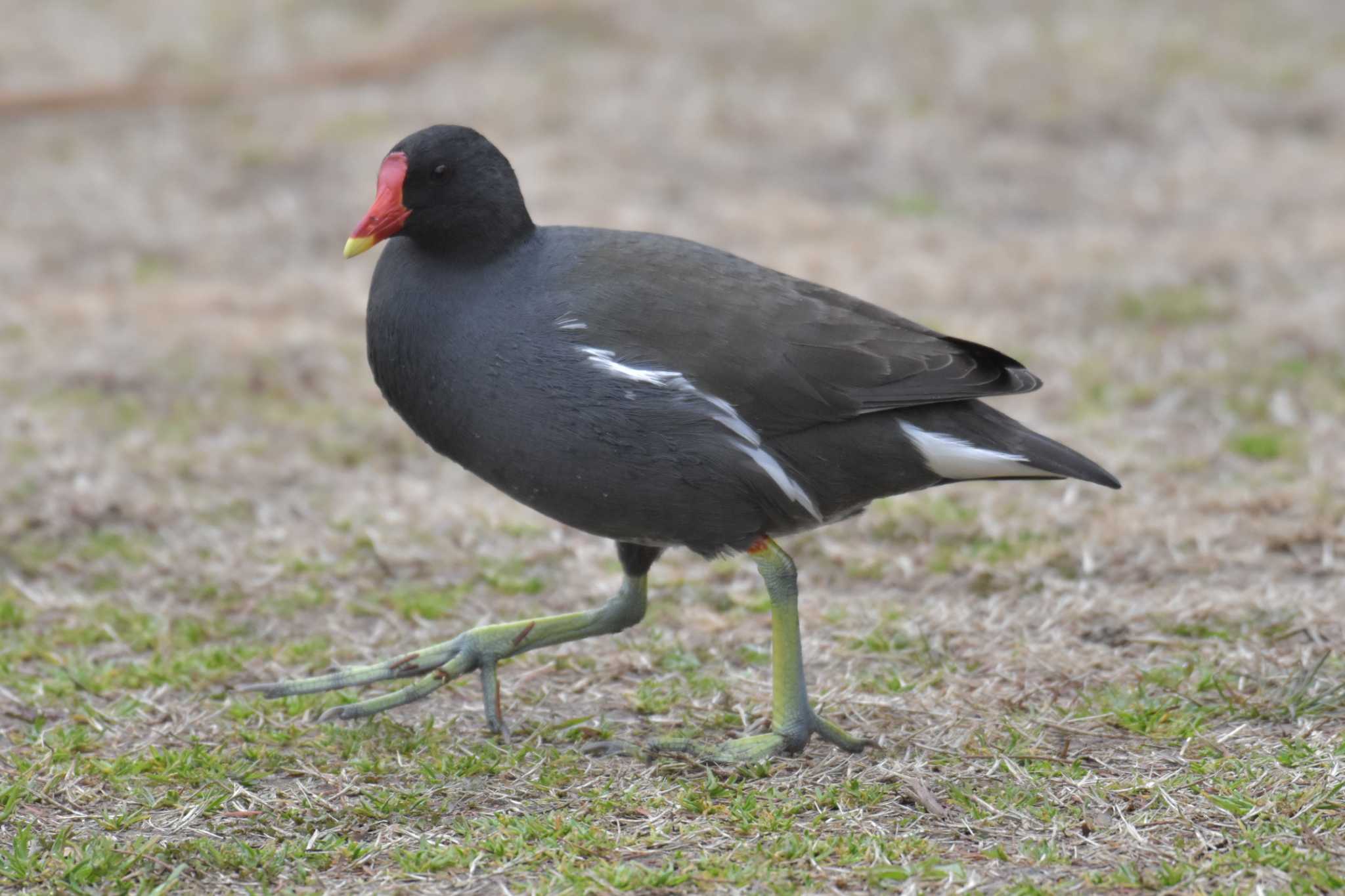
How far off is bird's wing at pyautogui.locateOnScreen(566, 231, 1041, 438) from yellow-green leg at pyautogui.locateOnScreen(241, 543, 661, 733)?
29.7 inches

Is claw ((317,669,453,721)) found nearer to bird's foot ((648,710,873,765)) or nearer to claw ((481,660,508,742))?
claw ((481,660,508,742))

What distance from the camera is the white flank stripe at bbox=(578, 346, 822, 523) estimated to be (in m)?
3.30

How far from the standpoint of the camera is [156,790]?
3.28 meters

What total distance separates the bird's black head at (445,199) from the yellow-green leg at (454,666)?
898 millimetres

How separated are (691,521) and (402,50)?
8.46 metres

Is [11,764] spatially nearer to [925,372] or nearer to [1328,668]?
[925,372]

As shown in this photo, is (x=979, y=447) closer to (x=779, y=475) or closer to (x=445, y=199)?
(x=779, y=475)

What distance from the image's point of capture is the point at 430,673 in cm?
370

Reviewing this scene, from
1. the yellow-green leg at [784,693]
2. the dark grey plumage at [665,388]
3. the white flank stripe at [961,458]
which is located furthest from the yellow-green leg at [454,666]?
the white flank stripe at [961,458]

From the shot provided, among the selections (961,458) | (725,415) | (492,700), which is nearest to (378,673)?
(492,700)

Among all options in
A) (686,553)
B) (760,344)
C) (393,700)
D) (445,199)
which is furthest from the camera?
(686,553)

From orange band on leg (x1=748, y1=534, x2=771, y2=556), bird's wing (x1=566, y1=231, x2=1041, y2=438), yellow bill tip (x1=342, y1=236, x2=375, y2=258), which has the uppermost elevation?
yellow bill tip (x1=342, y1=236, x2=375, y2=258)

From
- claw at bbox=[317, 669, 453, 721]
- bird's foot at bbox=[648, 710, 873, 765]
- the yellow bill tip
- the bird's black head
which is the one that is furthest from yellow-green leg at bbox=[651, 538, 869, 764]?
the yellow bill tip

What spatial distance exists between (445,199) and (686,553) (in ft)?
5.92
